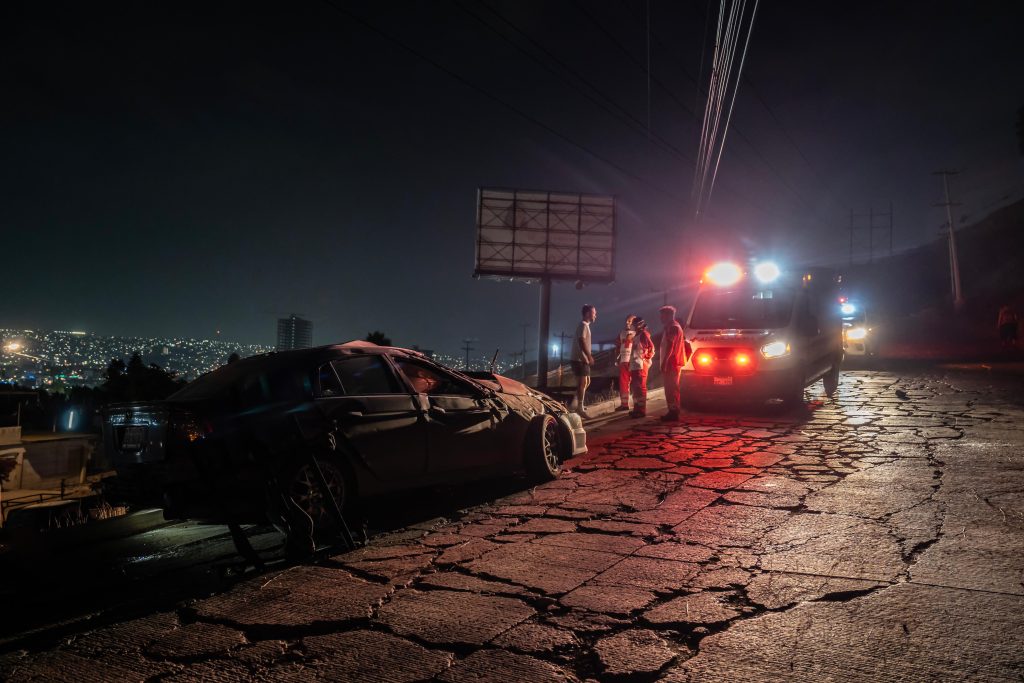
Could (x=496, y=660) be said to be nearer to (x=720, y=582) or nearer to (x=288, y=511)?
(x=720, y=582)

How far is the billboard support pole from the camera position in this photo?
1256 inches

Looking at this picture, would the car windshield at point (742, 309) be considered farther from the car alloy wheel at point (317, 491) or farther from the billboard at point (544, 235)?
the billboard at point (544, 235)

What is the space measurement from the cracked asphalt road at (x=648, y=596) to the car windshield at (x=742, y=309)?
5289 millimetres

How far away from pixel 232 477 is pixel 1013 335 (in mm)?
32657

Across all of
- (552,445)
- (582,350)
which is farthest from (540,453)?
(582,350)

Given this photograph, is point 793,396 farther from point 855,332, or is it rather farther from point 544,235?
point 544,235

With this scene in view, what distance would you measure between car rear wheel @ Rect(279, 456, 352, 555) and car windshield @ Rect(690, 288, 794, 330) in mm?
A: 8785

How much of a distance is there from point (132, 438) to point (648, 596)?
12.8 feet

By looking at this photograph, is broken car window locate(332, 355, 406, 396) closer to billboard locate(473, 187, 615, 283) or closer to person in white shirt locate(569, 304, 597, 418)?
person in white shirt locate(569, 304, 597, 418)

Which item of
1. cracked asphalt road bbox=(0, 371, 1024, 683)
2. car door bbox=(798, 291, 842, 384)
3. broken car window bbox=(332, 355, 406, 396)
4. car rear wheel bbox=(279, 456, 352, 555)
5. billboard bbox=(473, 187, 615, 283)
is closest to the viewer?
cracked asphalt road bbox=(0, 371, 1024, 683)

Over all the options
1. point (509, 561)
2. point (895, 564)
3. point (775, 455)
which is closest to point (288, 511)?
point (509, 561)

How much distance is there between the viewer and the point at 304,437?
16.8ft

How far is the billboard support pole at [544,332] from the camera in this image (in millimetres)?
31891

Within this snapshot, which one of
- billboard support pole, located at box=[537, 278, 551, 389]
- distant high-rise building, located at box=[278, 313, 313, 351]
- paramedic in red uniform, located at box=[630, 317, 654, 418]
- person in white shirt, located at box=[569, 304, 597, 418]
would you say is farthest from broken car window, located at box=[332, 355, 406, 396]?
distant high-rise building, located at box=[278, 313, 313, 351]
